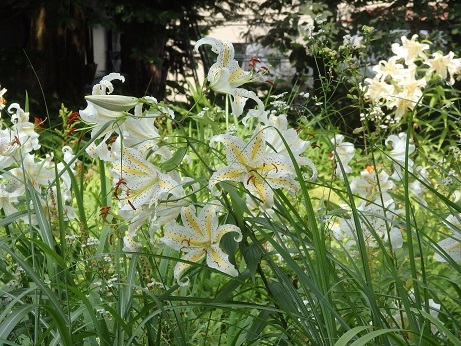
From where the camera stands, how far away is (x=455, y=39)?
9031mm

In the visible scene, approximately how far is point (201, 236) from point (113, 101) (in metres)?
0.31

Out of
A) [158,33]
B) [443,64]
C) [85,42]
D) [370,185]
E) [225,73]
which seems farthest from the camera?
[85,42]

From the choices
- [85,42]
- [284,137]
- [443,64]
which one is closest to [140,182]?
[284,137]

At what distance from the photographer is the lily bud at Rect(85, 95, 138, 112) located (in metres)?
1.53

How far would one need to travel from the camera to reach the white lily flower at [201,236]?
165 centimetres

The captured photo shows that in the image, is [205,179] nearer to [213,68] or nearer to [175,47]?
[213,68]

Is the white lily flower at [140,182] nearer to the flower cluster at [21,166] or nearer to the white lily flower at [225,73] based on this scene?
the white lily flower at [225,73]

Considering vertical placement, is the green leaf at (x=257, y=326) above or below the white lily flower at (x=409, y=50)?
above

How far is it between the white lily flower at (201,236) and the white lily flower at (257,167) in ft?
0.26

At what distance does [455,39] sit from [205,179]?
25.7ft

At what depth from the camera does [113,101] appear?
1545 millimetres

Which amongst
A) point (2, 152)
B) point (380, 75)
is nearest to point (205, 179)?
point (2, 152)

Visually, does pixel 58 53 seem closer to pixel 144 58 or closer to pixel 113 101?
pixel 144 58

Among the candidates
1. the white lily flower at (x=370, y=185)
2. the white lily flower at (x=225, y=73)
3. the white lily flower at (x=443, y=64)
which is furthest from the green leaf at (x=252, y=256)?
the white lily flower at (x=443, y=64)
